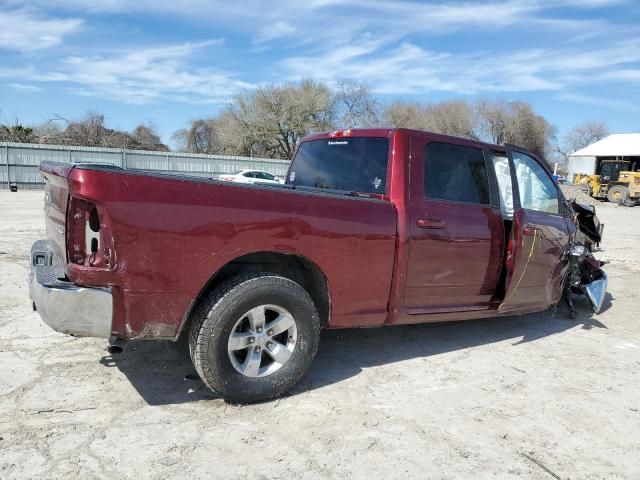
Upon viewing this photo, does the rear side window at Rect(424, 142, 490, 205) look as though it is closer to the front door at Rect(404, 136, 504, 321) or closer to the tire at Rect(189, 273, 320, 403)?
the front door at Rect(404, 136, 504, 321)

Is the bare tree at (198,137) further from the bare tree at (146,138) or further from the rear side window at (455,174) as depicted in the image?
the rear side window at (455,174)

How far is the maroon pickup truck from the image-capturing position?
3023 mm

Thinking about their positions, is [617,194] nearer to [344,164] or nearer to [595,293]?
[595,293]

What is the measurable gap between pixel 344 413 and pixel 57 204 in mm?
2359

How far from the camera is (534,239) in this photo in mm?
4848

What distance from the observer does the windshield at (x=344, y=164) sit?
433cm

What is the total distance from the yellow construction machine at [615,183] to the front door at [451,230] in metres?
32.3

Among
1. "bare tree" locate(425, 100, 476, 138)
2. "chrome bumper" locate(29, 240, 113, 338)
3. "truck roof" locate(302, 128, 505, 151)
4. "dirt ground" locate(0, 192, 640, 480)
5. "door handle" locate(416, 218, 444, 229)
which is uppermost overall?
"bare tree" locate(425, 100, 476, 138)

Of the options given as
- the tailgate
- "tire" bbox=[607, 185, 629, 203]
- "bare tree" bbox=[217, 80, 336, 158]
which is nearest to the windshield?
the tailgate

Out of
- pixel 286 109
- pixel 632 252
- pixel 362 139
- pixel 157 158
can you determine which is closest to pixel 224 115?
pixel 286 109

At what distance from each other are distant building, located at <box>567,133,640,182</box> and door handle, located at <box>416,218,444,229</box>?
5403cm

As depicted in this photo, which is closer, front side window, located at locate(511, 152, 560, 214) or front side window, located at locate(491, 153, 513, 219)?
front side window, located at locate(491, 153, 513, 219)

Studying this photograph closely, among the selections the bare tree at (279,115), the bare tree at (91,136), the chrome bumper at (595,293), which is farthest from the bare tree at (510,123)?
the chrome bumper at (595,293)

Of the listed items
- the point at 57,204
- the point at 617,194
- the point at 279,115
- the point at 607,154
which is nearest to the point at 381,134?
the point at 57,204
